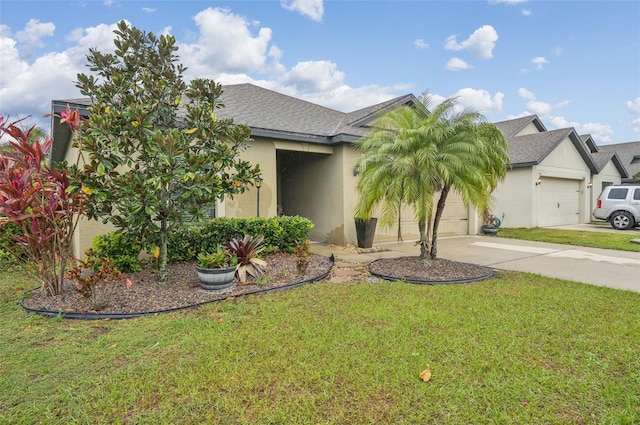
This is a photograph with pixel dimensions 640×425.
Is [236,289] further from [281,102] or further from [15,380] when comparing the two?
[281,102]

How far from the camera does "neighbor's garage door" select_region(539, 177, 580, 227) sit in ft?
51.4

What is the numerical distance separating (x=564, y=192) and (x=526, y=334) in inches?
653

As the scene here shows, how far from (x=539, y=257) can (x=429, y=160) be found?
4605 mm

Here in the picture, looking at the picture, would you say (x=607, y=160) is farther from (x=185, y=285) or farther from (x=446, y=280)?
(x=185, y=285)

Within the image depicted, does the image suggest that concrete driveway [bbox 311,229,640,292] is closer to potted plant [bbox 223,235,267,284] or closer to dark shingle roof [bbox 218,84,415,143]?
potted plant [bbox 223,235,267,284]

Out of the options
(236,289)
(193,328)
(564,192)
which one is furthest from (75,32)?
(564,192)

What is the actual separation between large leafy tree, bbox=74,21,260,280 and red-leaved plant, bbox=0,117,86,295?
34cm

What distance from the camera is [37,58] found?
992 cm

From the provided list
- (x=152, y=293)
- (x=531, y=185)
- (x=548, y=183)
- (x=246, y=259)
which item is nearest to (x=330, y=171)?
(x=246, y=259)

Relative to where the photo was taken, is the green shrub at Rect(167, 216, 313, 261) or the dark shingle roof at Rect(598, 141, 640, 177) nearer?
the green shrub at Rect(167, 216, 313, 261)

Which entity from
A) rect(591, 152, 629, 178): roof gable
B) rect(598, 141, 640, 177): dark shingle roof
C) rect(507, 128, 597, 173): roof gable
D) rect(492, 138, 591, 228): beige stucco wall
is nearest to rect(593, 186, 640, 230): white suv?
rect(492, 138, 591, 228): beige stucco wall

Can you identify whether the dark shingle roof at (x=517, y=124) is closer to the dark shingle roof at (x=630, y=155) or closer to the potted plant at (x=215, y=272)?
the dark shingle roof at (x=630, y=155)

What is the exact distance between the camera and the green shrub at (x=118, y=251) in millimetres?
5871

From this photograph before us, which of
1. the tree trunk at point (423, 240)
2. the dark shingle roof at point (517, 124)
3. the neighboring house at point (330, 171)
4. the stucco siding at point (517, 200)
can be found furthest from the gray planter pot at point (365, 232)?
the dark shingle roof at point (517, 124)
